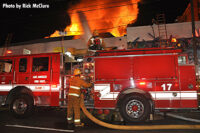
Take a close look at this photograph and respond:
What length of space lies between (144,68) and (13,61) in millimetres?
5414

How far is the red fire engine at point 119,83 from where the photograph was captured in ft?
16.5

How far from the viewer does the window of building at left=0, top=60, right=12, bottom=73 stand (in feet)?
22.2

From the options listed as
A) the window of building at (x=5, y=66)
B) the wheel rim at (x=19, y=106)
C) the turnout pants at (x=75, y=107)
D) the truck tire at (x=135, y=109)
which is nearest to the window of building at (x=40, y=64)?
the window of building at (x=5, y=66)

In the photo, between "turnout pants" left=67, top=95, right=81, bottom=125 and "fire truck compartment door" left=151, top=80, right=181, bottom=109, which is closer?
"turnout pants" left=67, top=95, right=81, bottom=125

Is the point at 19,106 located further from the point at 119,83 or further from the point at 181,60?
the point at 181,60

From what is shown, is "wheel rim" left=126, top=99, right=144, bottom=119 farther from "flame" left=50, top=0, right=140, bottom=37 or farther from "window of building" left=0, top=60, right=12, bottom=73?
"flame" left=50, top=0, right=140, bottom=37

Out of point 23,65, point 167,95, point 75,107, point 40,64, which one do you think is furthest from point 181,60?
point 23,65

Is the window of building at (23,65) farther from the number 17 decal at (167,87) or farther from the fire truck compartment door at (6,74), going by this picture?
the number 17 decal at (167,87)

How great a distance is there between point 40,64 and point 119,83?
3386 millimetres

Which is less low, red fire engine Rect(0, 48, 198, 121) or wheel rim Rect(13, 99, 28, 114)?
red fire engine Rect(0, 48, 198, 121)

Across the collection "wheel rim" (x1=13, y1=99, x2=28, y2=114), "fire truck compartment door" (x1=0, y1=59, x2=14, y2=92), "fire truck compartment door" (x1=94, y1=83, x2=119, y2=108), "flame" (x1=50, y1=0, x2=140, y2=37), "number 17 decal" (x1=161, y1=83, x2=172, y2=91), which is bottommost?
"wheel rim" (x1=13, y1=99, x2=28, y2=114)

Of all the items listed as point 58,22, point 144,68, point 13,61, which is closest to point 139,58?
point 144,68

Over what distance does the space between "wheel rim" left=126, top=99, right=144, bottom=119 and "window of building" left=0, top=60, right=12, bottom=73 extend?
5243 millimetres

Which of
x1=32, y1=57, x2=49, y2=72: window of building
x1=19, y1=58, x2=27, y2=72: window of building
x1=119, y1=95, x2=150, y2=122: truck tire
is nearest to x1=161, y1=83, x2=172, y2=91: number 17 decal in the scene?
x1=119, y1=95, x2=150, y2=122: truck tire
